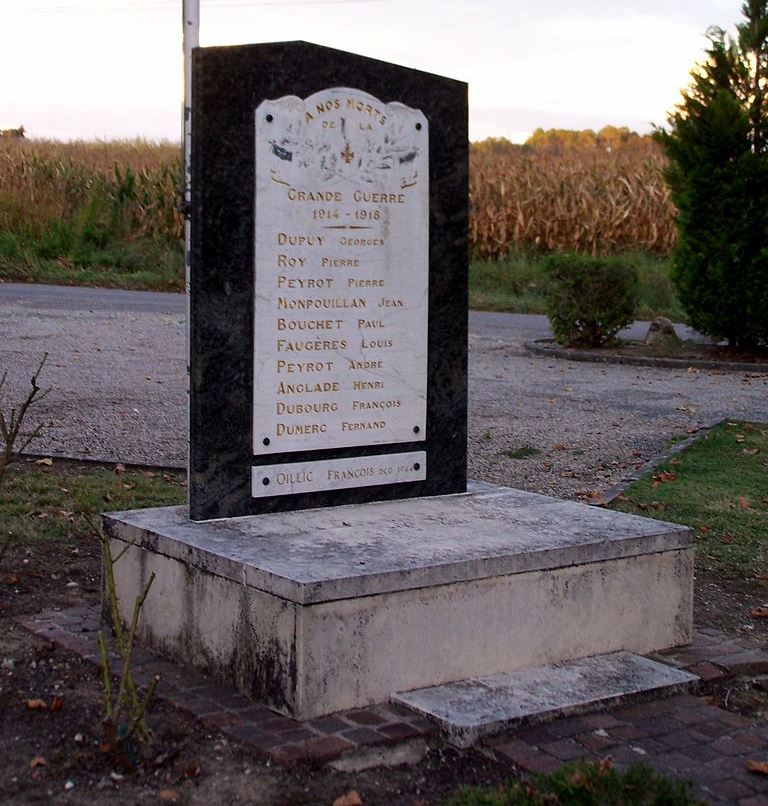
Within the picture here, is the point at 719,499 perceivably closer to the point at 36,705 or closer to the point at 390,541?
the point at 390,541

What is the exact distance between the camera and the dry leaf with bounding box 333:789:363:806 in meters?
3.49

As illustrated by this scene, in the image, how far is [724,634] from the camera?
208 inches

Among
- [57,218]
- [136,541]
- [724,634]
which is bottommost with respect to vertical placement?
[724,634]

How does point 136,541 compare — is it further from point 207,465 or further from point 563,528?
point 563,528

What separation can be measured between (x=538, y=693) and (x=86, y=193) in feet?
99.6

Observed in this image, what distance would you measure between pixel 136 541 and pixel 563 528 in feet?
5.43

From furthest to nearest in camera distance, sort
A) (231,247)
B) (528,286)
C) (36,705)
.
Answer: (528,286)
(231,247)
(36,705)

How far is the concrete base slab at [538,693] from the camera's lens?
404cm

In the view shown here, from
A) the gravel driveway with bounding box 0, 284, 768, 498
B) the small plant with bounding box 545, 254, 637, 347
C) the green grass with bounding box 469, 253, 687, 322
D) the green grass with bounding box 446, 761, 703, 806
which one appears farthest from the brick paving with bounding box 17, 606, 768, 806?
the green grass with bounding box 469, 253, 687, 322

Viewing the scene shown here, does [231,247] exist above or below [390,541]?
above

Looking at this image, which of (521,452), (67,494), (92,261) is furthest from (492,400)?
(92,261)

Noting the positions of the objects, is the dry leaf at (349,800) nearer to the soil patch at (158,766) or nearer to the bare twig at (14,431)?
the soil patch at (158,766)

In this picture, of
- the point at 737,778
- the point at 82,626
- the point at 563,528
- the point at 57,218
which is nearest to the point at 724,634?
the point at 563,528

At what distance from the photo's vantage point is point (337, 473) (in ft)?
17.4
